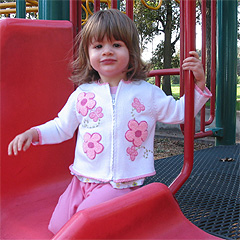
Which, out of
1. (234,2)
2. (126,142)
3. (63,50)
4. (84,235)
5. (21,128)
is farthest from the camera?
(234,2)

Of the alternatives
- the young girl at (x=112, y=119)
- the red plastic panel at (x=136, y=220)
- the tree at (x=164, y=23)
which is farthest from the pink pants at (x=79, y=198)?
the tree at (x=164, y=23)

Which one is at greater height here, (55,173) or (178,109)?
(178,109)

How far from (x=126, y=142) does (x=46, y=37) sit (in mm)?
534

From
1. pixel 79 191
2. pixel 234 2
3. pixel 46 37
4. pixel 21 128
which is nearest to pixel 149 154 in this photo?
pixel 79 191

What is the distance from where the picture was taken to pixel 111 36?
38.4 inches

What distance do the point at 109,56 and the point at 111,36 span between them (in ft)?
0.20

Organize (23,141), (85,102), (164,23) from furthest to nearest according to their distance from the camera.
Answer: (164,23), (85,102), (23,141)

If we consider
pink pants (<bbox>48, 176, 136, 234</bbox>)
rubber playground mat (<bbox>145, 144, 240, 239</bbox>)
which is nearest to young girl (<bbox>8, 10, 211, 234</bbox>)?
pink pants (<bbox>48, 176, 136, 234</bbox>)

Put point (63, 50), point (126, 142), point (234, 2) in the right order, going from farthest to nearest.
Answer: point (234, 2), point (63, 50), point (126, 142)

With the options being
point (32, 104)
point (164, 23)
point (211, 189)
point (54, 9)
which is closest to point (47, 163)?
point (32, 104)

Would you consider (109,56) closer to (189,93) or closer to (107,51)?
(107,51)

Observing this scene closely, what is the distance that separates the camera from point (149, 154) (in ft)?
3.32

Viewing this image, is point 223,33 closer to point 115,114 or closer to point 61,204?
point 115,114

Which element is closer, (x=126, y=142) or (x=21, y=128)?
(x=126, y=142)
